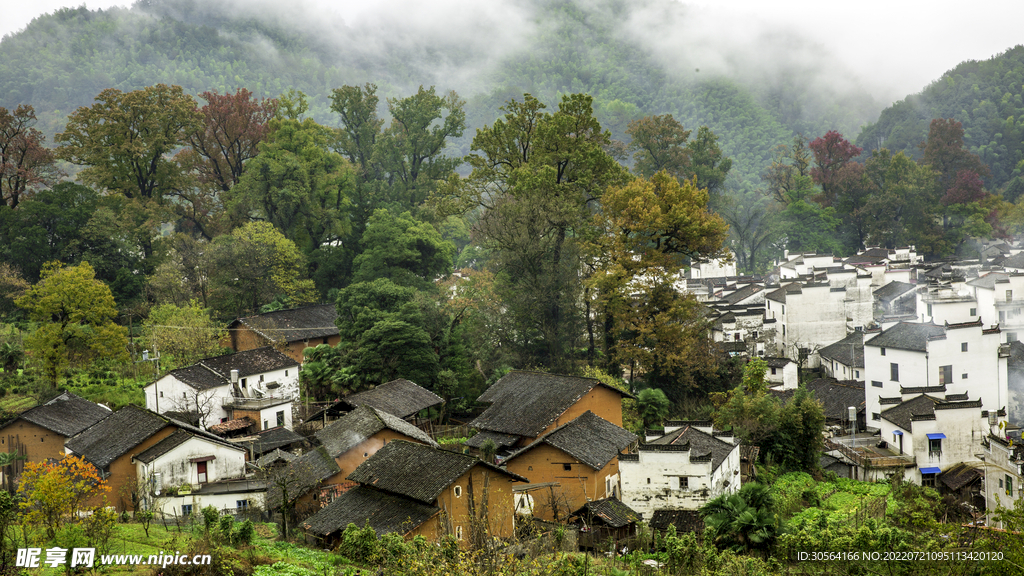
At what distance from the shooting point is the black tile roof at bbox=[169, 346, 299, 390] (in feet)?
96.0

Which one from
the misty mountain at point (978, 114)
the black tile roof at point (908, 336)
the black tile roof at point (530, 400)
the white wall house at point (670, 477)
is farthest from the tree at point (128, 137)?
the misty mountain at point (978, 114)

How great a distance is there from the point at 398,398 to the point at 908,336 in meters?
20.1

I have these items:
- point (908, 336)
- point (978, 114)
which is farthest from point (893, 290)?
point (978, 114)

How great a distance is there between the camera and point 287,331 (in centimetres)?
3659

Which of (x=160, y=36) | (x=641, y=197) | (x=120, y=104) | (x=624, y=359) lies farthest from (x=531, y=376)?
(x=160, y=36)

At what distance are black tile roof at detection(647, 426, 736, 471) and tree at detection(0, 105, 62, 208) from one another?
32.9m

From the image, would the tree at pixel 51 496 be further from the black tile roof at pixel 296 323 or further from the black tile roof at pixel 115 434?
the black tile roof at pixel 296 323

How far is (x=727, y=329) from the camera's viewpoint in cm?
3962

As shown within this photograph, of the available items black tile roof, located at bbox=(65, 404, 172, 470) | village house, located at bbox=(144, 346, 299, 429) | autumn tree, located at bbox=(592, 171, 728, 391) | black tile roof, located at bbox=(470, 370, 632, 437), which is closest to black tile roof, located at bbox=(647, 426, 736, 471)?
black tile roof, located at bbox=(470, 370, 632, 437)

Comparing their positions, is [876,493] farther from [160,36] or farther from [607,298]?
[160,36]

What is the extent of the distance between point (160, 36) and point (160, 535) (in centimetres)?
10088

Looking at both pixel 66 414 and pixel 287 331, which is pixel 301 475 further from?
pixel 287 331

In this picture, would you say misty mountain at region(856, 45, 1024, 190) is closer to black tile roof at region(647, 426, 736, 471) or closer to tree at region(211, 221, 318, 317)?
black tile roof at region(647, 426, 736, 471)

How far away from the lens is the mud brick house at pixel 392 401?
27.7m
